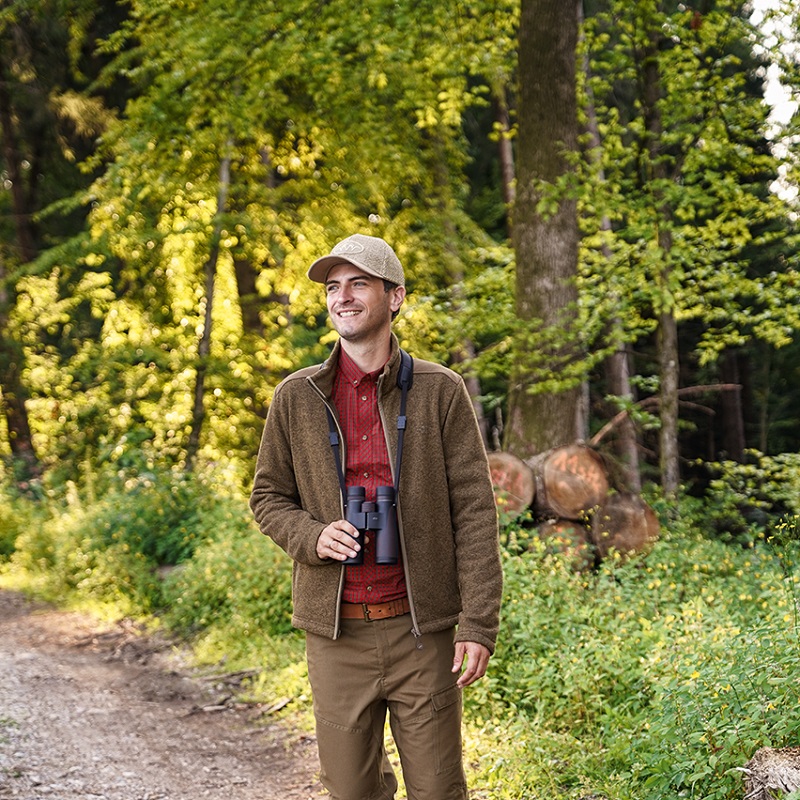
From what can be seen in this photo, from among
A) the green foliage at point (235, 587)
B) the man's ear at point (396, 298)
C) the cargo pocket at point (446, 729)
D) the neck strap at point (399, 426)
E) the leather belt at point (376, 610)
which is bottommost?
the green foliage at point (235, 587)

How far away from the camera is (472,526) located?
303cm

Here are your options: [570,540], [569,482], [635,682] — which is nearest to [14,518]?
[569,482]

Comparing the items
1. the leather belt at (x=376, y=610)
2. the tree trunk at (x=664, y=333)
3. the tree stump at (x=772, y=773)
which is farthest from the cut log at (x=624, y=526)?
the leather belt at (x=376, y=610)

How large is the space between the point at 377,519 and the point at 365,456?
0.28 meters

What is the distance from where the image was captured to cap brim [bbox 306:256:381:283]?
299 cm

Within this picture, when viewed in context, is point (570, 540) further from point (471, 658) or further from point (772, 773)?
point (471, 658)

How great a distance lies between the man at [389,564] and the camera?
2.99 metres

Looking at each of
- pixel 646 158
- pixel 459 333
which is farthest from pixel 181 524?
pixel 646 158

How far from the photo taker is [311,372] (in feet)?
10.5

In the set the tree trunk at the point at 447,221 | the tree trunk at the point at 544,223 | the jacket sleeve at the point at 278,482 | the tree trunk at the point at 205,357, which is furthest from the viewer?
Result: the tree trunk at the point at 447,221

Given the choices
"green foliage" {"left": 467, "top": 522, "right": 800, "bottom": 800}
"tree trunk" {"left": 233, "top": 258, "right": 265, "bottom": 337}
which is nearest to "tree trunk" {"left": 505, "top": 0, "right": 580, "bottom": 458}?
"green foliage" {"left": 467, "top": 522, "right": 800, "bottom": 800}

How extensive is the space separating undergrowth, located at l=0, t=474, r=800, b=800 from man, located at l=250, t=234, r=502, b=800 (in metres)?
1.11

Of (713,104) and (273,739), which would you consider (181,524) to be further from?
(713,104)

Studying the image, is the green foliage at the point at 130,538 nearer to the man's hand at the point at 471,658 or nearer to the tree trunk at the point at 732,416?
the man's hand at the point at 471,658
